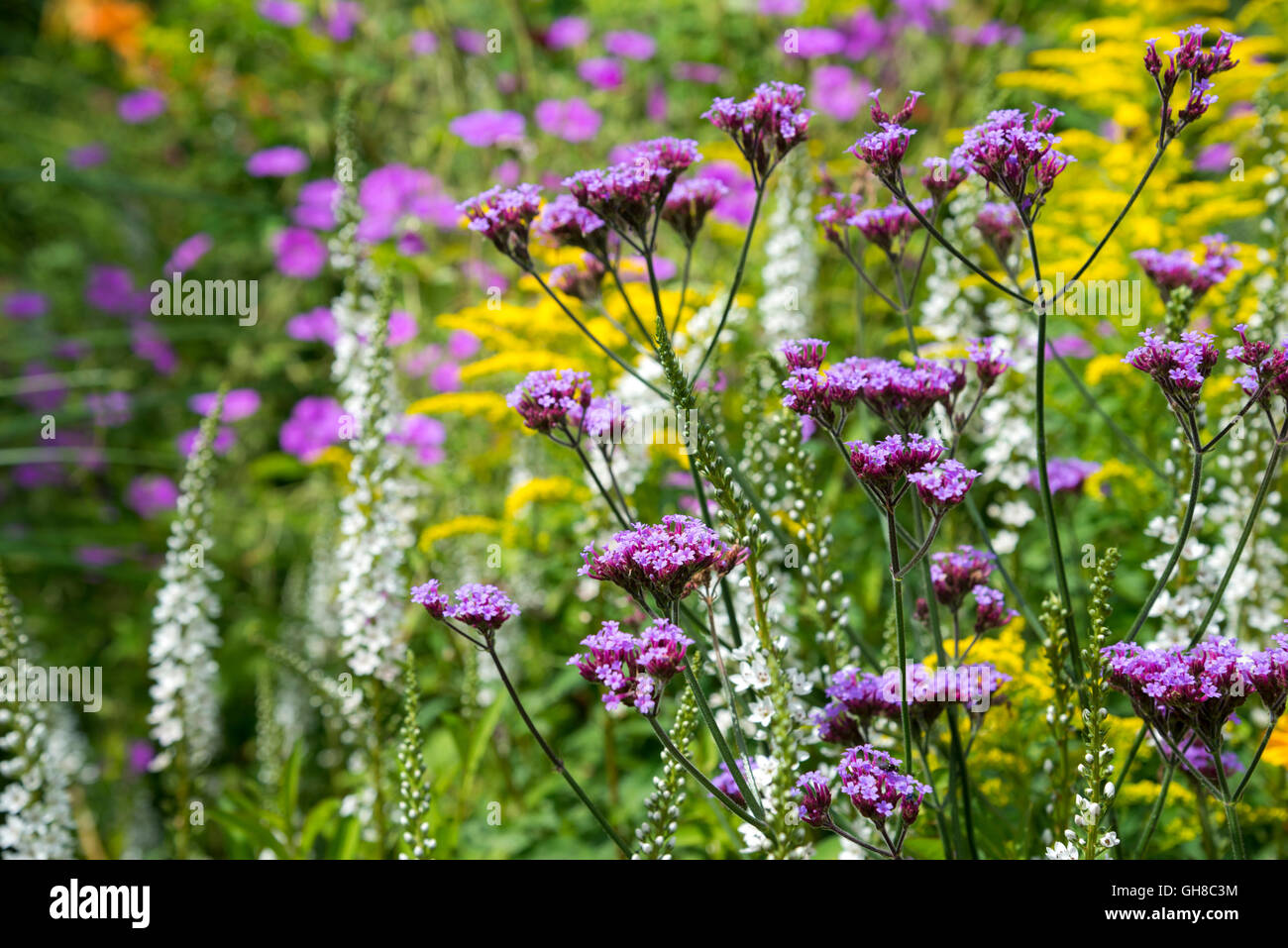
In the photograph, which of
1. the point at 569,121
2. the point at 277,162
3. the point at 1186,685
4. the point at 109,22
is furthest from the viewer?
the point at 109,22

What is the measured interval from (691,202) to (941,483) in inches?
35.7

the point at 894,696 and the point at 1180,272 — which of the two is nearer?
the point at 894,696

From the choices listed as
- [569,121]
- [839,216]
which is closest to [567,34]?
[569,121]

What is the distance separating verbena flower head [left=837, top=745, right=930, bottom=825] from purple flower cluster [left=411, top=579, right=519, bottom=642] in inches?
22.4

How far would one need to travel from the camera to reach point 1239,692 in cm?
152

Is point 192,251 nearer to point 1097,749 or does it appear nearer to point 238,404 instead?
point 238,404

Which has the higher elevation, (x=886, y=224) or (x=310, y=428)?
(x=310, y=428)

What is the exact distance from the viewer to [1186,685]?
58.9 inches

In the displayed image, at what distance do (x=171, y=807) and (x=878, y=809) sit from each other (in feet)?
7.38

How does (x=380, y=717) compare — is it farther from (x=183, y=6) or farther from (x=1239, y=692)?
(x=183, y=6)

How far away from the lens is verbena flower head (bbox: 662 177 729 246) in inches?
84.4

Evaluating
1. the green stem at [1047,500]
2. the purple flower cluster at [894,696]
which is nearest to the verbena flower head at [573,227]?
the green stem at [1047,500]

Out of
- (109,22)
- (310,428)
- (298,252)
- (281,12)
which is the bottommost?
(310,428)
